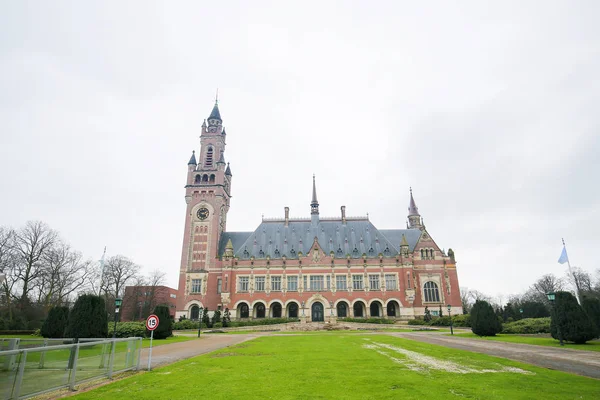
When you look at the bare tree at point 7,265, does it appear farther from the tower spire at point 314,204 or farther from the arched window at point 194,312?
the tower spire at point 314,204

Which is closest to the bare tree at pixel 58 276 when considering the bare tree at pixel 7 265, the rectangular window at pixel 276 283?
the bare tree at pixel 7 265

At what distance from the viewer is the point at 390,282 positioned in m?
58.2

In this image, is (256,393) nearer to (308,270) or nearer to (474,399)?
(474,399)

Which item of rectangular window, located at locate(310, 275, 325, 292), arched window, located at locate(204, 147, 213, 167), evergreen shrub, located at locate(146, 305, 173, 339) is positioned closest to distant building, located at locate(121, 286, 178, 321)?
arched window, located at locate(204, 147, 213, 167)

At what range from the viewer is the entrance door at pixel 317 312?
187 feet

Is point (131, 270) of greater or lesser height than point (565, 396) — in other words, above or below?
above

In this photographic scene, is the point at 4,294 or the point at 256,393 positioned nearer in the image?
the point at 256,393

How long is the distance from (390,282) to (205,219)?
117 feet

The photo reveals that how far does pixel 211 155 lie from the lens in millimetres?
67562

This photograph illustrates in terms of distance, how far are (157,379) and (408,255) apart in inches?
2102

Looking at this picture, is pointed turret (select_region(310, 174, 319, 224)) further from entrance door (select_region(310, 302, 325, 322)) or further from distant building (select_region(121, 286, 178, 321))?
distant building (select_region(121, 286, 178, 321))

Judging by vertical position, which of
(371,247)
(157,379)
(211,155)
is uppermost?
(211,155)

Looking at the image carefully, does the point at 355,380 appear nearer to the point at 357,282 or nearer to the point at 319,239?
the point at 357,282

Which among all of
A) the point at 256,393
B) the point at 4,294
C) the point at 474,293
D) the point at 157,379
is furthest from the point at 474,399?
the point at 474,293
